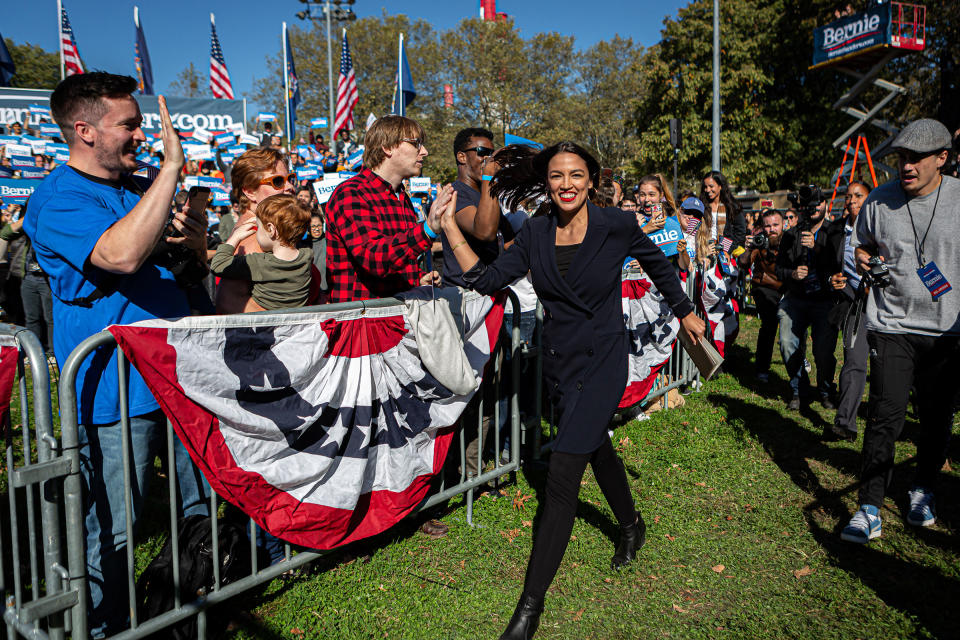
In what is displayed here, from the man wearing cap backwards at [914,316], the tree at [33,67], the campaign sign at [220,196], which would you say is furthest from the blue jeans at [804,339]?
the tree at [33,67]

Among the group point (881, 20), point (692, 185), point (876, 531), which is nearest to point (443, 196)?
point (876, 531)

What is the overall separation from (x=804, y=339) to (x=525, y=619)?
4907mm

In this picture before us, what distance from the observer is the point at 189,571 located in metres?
2.82

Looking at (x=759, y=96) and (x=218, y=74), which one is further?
(x=759, y=96)

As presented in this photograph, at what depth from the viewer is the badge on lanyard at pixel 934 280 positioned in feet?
12.2

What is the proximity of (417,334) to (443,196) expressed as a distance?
75 centimetres

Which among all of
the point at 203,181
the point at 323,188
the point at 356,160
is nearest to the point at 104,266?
the point at 323,188

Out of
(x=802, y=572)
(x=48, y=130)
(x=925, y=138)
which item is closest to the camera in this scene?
(x=802, y=572)

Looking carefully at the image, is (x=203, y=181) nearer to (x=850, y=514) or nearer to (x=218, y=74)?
(x=850, y=514)

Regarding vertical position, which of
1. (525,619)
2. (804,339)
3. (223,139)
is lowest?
(525,619)

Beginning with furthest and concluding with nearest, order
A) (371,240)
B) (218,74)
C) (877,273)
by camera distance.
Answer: (218,74)
(877,273)
(371,240)

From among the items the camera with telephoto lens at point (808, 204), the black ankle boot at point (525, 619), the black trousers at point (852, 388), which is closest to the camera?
the black ankle boot at point (525, 619)

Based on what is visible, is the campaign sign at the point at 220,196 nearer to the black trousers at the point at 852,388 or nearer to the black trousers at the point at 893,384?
the black trousers at the point at 852,388

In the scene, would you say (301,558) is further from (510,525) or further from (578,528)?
(578,528)
